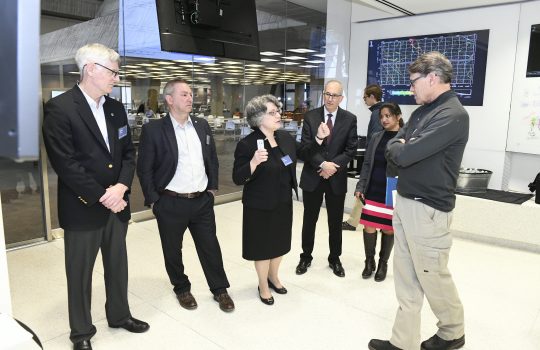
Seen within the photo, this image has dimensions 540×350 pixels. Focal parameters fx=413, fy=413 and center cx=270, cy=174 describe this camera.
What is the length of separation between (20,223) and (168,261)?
2.95 meters

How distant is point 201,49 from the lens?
350 centimetres

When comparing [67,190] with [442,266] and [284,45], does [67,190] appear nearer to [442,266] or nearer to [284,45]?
[442,266]

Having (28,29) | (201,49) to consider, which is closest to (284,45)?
(201,49)

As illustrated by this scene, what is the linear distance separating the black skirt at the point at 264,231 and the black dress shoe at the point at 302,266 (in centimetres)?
71

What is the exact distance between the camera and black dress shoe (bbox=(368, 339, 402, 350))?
2472mm

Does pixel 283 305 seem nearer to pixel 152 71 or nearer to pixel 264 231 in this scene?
pixel 264 231

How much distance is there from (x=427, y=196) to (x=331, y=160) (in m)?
1.40

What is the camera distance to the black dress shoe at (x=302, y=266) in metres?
3.71

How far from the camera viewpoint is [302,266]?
3729mm

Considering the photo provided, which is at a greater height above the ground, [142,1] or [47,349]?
[142,1]

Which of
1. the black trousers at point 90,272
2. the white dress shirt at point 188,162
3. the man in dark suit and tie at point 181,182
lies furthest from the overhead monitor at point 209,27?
the black trousers at point 90,272

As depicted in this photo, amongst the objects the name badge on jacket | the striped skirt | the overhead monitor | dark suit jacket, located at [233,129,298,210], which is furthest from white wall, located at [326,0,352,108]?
the name badge on jacket

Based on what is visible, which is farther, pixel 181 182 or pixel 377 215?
pixel 377 215

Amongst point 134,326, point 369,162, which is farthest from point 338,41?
point 134,326
